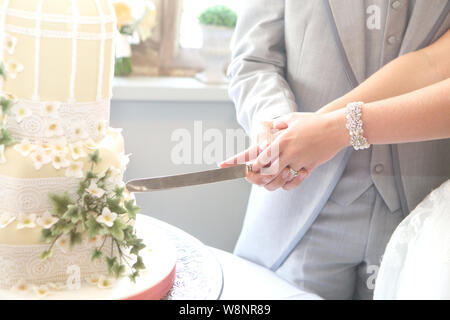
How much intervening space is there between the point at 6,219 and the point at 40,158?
0.40 ft

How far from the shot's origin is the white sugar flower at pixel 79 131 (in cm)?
101

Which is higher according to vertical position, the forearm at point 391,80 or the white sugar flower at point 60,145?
the forearm at point 391,80

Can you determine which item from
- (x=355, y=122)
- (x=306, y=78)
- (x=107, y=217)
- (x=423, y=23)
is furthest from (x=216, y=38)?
(x=107, y=217)

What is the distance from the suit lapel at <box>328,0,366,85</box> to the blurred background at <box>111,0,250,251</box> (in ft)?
2.98

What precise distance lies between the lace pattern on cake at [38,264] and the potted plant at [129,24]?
4.10 feet

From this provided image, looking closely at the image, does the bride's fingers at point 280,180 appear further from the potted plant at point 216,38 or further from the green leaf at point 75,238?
the potted plant at point 216,38

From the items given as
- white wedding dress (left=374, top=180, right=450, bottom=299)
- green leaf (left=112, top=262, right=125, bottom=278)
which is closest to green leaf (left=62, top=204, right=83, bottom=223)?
green leaf (left=112, top=262, right=125, bottom=278)

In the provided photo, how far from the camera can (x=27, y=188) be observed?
0.98 m

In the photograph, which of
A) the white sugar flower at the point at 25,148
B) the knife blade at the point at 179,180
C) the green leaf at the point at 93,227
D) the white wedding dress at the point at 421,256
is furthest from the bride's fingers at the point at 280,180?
the white sugar flower at the point at 25,148

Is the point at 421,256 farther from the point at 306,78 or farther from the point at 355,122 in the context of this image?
the point at 306,78

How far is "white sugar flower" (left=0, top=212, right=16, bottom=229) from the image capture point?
3.21ft

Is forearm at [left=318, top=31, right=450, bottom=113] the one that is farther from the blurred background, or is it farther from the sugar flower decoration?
the blurred background
